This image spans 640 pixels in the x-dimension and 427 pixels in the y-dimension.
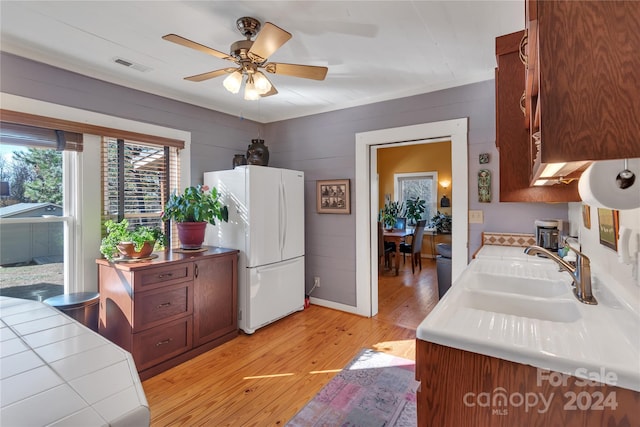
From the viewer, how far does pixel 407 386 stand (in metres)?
2.17

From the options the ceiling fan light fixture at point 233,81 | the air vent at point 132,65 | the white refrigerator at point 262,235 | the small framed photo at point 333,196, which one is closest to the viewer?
the ceiling fan light fixture at point 233,81

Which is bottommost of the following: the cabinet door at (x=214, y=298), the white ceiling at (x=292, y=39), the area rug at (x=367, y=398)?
the area rug at (x=367, y=398)

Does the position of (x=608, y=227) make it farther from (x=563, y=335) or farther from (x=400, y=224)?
(x=400, y=224)

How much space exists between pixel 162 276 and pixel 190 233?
545mm

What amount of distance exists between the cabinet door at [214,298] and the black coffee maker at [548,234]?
2.64 m

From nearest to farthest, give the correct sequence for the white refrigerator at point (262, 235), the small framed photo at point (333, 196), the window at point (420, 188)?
the white refrigerator at point (262, 235)
the small framed photo at point (333, 196)
the window at point (420, 188)

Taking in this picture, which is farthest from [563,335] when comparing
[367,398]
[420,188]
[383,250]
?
[420,188]

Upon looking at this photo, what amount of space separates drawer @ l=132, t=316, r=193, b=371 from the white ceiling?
2122 mm

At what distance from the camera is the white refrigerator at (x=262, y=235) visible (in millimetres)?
3020

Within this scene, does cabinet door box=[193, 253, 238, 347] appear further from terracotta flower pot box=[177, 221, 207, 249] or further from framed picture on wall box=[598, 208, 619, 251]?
framed picture on wall box=[598, 208, 619, 251]

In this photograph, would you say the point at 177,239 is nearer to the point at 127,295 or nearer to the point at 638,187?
the point at 127,295

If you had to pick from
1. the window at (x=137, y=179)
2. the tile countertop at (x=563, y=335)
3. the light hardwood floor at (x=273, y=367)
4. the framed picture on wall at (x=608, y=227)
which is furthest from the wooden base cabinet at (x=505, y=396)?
the window at (x=137, y=179)

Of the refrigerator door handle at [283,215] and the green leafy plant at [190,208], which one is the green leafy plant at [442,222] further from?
the green leafy plant at [190,208]

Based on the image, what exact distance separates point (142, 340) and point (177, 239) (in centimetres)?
113
